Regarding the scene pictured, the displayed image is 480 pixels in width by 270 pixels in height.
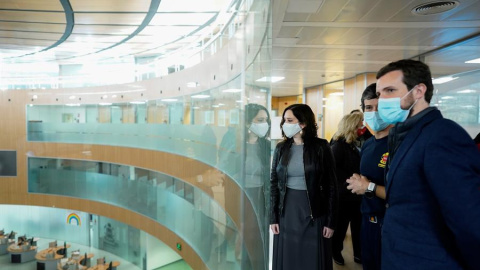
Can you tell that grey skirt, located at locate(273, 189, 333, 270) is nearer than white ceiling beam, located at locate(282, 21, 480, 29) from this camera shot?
Yes

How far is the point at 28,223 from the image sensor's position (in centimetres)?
1992

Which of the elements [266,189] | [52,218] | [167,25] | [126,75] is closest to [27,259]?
[52,218]

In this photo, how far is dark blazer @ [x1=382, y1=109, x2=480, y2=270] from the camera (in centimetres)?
112

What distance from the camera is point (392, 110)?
1.59 metres

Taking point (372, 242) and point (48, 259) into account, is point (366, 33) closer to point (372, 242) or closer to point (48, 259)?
point (372, 242)

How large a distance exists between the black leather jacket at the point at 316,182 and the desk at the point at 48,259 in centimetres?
1523

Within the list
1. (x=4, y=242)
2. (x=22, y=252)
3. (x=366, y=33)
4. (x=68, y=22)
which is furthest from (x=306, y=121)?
(x=4, y=242)

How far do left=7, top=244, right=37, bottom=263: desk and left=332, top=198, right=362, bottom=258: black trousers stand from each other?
16.3 metres

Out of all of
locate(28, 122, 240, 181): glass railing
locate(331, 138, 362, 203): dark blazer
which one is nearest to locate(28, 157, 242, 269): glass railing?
locate(28, 122, 240, 181): glass railing

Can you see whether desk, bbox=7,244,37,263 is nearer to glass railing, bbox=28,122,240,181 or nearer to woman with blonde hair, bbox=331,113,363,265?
glass railing, bbox=28,122,240,181

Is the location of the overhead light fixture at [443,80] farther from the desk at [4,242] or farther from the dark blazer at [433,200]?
the desk at [4,242]

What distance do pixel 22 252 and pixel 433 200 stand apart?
18106 mm

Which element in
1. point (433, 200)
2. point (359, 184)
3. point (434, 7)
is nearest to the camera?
point (433, 200)

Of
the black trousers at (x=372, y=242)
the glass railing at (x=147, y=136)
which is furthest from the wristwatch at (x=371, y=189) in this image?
the glass railing at (x=147, y=136)
